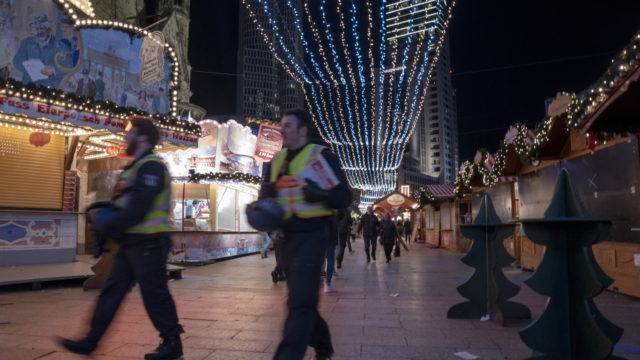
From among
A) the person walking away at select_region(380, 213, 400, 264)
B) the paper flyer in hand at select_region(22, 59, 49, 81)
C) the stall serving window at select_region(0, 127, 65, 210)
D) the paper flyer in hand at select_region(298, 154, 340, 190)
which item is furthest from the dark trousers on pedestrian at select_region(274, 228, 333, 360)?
the person walking away at select_region(380, 213, 400, 264)

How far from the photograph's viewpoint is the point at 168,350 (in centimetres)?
345

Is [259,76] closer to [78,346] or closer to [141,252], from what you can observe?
[141,252]

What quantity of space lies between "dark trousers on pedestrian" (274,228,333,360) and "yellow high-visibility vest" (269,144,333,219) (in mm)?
130

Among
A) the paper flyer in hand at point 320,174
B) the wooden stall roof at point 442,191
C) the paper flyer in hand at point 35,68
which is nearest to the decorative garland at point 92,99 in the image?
the paper flyer in hand at point 35,68

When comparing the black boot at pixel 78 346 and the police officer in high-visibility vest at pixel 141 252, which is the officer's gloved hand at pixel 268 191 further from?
the black boot at pixel 78 346

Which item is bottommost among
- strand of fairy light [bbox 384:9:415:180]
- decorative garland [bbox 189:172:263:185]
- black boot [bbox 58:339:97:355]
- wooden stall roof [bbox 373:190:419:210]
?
black boot [bbox 58:339:97:355]

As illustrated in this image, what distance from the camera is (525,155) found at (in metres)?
10.3

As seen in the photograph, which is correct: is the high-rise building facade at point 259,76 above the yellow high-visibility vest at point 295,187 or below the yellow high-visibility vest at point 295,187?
above

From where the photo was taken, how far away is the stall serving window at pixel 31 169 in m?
10.4

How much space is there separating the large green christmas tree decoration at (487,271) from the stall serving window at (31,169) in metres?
Answer: 9.74

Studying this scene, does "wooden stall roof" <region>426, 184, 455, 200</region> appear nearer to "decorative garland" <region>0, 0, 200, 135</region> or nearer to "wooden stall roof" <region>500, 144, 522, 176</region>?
"wooden stall roof" <region>500, 144, 522, 176</region>

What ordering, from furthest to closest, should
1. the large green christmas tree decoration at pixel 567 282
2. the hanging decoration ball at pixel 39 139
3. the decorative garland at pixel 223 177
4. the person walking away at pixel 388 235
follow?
the decorative garland at pixel 223 177 < the person walking away at pixel 388 235 < the hanging decoration ball at pixel 39 139 < the large green christmas tree decoration at pixel 567 282

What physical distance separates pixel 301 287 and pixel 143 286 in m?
1.31

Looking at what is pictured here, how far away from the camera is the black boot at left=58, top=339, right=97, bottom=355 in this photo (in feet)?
10.5
